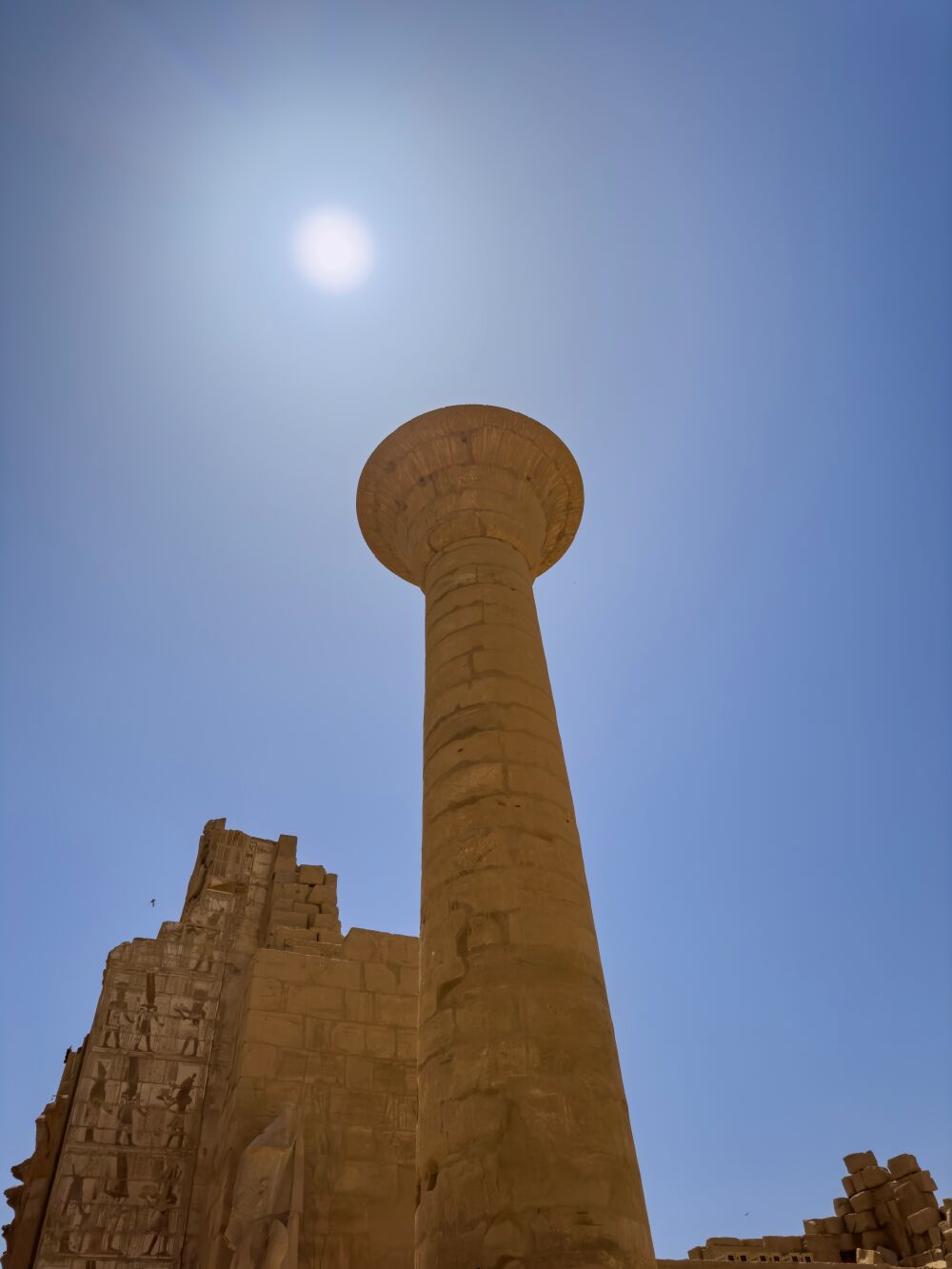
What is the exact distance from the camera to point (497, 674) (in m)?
5.44

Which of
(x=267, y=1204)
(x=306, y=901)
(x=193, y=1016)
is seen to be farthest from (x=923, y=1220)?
(x=193, y=1016)

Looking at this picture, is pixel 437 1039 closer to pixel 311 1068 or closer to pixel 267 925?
pixel 311 1068

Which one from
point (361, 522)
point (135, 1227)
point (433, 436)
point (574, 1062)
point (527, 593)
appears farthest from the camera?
point (135, 1227)

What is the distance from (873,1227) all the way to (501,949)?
12932 millimetres

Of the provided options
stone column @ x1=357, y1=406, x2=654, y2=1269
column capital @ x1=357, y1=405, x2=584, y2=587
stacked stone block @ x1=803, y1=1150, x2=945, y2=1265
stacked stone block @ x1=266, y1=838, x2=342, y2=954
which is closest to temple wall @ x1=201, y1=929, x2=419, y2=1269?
stone column @ x1=357, y1=406, x2=654, y2=1269

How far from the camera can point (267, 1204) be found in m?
6.14

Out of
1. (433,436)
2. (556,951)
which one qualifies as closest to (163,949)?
(433,436)

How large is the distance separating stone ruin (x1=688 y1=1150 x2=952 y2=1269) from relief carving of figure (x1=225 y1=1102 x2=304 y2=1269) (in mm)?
7633

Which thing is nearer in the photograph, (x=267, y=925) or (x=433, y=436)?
(x=433, y=436)

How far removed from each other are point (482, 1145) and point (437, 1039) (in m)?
0.58

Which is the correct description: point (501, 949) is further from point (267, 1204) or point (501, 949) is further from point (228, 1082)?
point (228, 1082)

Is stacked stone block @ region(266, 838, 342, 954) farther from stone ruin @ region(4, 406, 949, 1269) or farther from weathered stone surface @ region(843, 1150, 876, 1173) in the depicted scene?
weathered stone surface @ region(843, 1150, 876, 1173)

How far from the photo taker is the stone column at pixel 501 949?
3.55m

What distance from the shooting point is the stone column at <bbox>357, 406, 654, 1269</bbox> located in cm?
355
